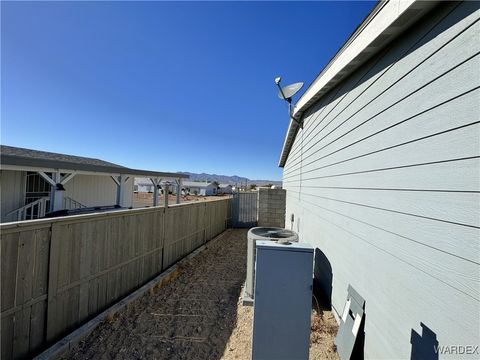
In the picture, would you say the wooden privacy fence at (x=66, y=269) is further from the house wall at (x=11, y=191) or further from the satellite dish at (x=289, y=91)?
the house wall at (x=11, y=191)

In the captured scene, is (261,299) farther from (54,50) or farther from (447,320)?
(54,50)

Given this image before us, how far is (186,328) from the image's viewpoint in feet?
12.2

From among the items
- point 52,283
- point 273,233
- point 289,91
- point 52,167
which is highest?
point 289,91

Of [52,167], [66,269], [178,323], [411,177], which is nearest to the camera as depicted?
[411,177]

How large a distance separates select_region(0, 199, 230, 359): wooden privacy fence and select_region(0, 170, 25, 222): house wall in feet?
22.1

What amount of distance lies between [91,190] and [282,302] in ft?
41.2

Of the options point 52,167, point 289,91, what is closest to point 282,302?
point 289,91

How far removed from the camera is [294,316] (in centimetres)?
239

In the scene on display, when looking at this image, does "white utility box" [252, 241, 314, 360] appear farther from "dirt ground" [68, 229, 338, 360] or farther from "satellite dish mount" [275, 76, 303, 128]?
"satellite dish mount" [275, 76, 303, 128]

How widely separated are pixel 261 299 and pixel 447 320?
145 cm

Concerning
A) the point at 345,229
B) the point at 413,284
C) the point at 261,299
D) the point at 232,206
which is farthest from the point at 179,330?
the point at 232,206

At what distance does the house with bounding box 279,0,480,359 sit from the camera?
138 centimetres

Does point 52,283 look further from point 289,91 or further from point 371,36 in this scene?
point 289,91

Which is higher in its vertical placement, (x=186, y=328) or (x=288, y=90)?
(x=288, y=90)
